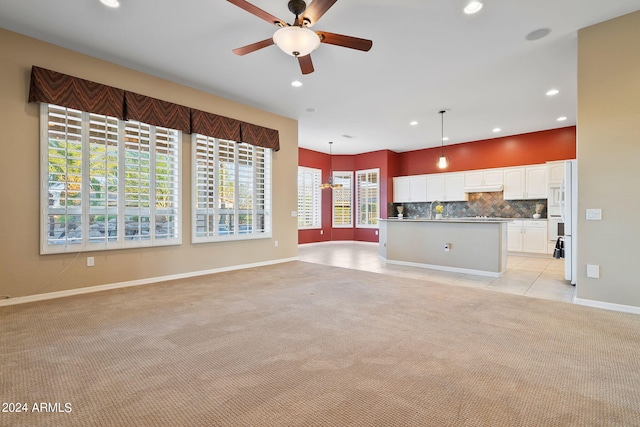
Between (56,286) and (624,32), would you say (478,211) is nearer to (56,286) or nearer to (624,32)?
(624,32)

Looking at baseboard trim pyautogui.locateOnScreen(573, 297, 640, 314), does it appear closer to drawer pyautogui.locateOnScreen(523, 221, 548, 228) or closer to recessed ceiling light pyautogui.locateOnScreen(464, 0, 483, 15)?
recessed ceiling light pyautogui.locateOnScreen(464, 0, 483, 15)

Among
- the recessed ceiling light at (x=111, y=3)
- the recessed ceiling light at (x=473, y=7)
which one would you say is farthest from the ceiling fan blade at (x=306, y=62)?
the recessed ceiling light at (x=111, y=3)

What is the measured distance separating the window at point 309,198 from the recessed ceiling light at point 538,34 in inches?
263

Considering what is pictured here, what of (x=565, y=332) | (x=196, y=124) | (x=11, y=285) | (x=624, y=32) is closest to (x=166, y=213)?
(x=196, y=124)

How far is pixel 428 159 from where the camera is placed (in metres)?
9.20

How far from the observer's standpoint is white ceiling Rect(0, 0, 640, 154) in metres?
2.98

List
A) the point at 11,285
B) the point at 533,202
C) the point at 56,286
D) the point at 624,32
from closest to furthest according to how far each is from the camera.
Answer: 1. the point at 624,32
2. the point at 11,285
3. the point at 56,286
4. the point at 533,202

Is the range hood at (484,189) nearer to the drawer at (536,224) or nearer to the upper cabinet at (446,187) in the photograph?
the upper cabinet at (446,187)

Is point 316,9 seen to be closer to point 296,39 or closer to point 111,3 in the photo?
point 296,39

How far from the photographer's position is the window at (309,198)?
945 cm

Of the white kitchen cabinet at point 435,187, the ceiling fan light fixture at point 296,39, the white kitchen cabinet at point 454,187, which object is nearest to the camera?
the ceiling fan light fixture at point 296,39

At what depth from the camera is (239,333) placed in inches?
101

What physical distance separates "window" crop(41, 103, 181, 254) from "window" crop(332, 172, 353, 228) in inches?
248

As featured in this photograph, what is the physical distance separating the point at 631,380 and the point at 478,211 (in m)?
6.92
